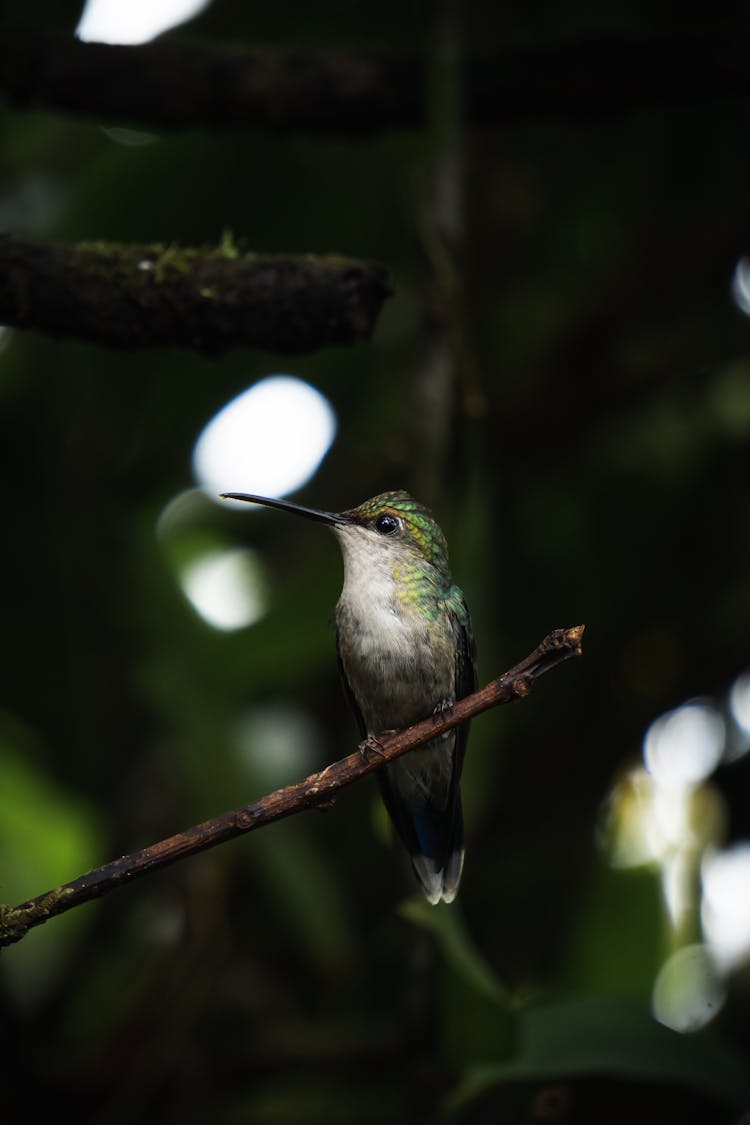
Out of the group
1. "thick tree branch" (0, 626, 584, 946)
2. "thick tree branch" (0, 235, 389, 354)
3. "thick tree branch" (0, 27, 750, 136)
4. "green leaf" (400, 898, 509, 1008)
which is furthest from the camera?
"thick tree branch" (0, 27, 750, 136)

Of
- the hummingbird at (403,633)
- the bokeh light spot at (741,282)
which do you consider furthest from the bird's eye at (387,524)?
the bokeh light spot at (741,282)

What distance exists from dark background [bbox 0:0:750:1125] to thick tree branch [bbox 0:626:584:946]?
0.97 meters

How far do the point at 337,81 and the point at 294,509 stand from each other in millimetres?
1446

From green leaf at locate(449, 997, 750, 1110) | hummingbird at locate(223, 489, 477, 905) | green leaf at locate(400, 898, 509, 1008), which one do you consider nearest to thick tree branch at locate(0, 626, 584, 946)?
green leaf at locate(400, 898, 509, 1008)

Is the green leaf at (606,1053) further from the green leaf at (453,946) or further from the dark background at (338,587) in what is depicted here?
the green leaf at (453,946)

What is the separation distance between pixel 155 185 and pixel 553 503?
167cm

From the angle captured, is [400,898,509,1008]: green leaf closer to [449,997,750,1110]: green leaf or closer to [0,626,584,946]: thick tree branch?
[449,997,750,1110]: green leaf

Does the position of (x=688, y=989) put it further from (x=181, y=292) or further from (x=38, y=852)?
(x=181, y=292)

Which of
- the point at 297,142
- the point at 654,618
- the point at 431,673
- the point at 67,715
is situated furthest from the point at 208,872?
the point at 297,142

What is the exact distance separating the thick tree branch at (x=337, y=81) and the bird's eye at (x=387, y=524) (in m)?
1.13

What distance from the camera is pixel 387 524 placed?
2.64 m

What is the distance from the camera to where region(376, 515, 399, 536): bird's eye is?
263 centimetres

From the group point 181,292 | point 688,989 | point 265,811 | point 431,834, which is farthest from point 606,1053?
point 181,292

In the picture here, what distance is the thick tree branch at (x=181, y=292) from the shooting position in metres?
1.83
